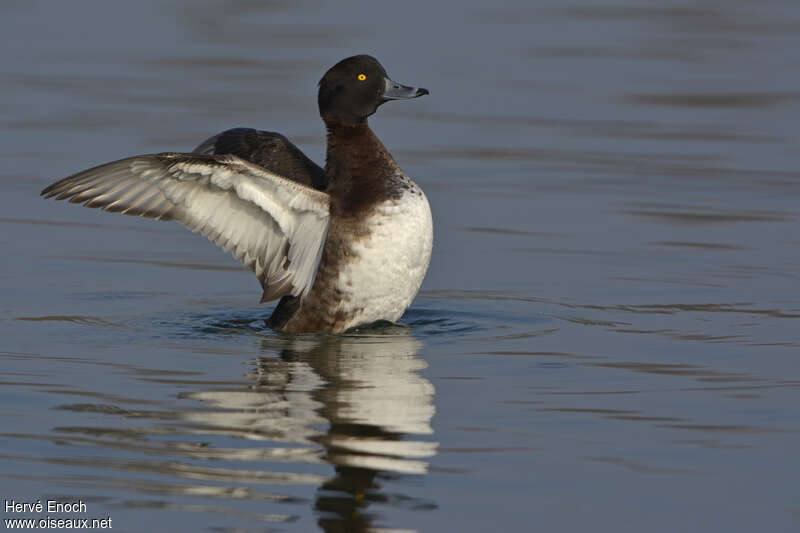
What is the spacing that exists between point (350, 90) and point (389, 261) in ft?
3.49

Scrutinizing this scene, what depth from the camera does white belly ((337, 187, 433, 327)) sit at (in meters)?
7.13

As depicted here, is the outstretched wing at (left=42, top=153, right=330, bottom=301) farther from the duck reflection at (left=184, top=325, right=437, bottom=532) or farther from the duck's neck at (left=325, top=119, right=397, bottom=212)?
the duck reflection at (left=184, top=325, right=437, bottom=532)

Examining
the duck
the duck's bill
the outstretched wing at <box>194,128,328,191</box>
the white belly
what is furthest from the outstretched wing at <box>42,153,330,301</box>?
the duck's bill

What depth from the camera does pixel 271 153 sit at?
813 cm

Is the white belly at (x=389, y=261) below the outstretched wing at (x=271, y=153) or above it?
below

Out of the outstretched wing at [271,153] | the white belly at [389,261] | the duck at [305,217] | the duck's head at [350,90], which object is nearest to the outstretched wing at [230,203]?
the duck at [305,217]

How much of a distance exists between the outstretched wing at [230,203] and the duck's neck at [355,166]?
0.15m

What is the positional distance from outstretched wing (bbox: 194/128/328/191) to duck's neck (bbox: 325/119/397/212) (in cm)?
15

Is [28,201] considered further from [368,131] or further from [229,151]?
[368,131]

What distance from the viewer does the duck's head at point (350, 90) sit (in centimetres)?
767

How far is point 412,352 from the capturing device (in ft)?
22.5

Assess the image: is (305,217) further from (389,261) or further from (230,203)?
(389,261)

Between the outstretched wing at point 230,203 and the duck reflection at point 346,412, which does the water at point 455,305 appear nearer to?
the duck reflection at point 346,412

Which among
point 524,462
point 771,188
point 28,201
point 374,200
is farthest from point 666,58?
point 524,462
